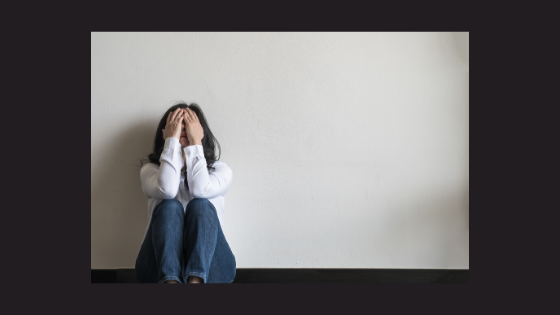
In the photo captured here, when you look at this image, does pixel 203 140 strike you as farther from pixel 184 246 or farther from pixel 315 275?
pixel 315 275

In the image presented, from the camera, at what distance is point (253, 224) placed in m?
1.77

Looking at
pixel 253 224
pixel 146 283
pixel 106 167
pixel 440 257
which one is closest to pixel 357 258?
pixel 440 257

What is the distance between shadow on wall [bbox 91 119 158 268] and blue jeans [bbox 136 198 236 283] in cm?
37

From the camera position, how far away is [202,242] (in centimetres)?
131

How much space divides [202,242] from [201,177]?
0.27m

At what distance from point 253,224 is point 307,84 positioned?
772 millimetres

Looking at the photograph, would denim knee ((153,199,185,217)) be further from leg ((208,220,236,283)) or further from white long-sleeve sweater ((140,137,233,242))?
leg ((208,220,236,283))

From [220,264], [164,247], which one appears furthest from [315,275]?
[164,247]

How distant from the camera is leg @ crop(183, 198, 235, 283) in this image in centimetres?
128

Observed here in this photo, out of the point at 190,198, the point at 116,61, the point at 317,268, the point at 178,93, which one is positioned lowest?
the point at 317,268

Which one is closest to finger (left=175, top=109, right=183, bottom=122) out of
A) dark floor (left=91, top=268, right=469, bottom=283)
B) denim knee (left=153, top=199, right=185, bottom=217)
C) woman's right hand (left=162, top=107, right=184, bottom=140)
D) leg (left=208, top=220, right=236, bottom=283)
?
woman's right hand (left=162, top=107, right=184, bottom=140)

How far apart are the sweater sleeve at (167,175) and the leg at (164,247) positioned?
0.16 ft

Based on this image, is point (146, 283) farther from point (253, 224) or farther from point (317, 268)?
point (317, 268)

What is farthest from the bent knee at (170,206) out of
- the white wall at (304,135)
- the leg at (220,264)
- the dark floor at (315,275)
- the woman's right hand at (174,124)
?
the dark floor at (315,275)
